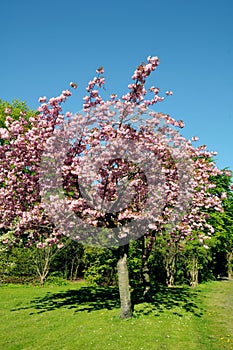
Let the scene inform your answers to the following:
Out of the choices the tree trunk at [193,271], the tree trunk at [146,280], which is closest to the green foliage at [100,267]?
the tree trunk at [193,271]

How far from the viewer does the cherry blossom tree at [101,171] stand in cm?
1134

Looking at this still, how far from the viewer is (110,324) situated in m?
11.1

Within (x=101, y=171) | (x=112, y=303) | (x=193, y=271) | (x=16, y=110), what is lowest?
(x=112, y=303)

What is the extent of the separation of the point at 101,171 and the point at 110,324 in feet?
19.0

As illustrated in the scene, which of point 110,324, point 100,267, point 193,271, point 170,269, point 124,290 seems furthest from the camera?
point 193,271

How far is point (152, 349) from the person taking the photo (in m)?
8.62

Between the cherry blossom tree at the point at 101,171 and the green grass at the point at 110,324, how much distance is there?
150cm

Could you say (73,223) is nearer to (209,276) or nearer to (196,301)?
(196,301)

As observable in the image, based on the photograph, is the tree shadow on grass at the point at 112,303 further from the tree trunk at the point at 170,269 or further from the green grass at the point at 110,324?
the tree trunk at the point at 170,269

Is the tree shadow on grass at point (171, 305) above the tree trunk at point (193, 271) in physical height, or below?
below

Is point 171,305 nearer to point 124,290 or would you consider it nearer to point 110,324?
point 124,290

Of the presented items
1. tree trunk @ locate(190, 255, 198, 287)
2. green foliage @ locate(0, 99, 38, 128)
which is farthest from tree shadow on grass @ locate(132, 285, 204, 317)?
green foliage @ locate(0, 99, 38, 128)

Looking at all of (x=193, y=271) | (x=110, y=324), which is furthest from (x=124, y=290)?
(x=193, y=271)

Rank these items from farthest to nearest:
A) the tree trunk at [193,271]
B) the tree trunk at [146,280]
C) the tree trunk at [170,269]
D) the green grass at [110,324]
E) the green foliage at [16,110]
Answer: the green foliage at [16,110] < the tree trunk at [193,271] < the tree trunk at [170,269] < the tree trunk at [146,280] < the green grass at [110,324]
